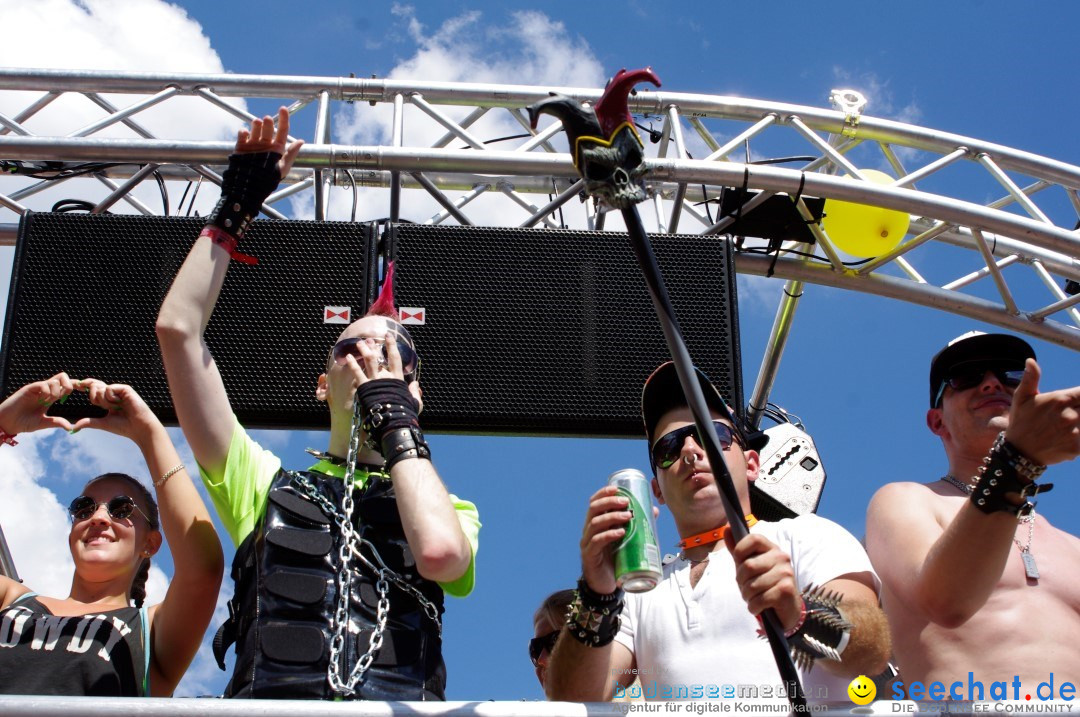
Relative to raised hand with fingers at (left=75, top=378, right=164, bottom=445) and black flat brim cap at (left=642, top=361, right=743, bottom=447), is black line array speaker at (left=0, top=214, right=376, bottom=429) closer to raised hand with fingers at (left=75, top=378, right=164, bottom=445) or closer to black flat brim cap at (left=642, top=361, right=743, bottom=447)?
raised hand with fingers at (left=75, top=378, right=164, bottom=445)

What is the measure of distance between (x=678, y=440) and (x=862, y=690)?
77 cm

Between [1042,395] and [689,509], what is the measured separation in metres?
0.85

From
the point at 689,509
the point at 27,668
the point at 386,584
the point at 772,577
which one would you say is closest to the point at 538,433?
the point at 689,509

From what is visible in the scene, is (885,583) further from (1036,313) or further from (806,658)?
(1036,313)

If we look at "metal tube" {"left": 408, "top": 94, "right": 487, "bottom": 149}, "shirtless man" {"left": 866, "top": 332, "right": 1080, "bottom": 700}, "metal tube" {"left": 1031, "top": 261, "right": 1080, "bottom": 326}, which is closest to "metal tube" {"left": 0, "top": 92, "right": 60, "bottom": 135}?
"metal tube" {"left": 408, "top": 94, "right": 487, "bottom": 149}

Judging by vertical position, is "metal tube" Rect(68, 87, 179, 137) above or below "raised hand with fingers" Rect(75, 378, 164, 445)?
above

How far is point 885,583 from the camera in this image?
2840mm

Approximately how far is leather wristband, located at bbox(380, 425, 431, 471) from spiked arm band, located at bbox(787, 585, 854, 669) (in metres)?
0.85

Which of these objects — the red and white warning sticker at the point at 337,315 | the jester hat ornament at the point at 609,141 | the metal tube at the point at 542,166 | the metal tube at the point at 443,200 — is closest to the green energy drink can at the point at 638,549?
the jester hat ornament at the point at 609,141

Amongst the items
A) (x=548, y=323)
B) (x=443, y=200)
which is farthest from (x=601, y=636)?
(x=443, y=200)

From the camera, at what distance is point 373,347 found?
2.79 m

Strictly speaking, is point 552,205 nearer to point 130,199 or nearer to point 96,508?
point 130,199

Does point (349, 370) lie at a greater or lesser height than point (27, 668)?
greater

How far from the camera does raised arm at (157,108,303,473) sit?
2682mm
